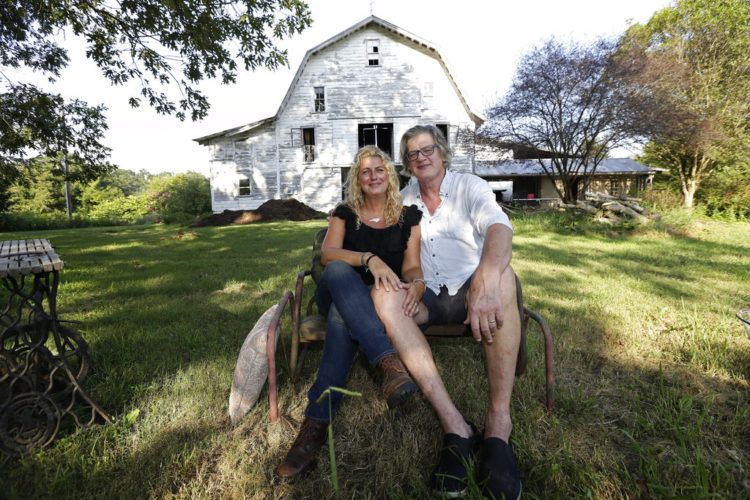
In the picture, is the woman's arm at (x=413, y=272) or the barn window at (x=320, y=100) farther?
the barn window at (x=320, y=100)

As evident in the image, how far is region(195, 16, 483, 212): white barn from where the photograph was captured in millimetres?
19438

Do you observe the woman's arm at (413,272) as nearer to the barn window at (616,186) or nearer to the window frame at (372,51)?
the window frame at (372,51)

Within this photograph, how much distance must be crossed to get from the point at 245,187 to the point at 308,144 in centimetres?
414

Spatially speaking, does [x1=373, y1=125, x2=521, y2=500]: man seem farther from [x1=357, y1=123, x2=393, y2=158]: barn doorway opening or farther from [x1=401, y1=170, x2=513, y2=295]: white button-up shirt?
[x1=357, y1=123, x2=393, y2=158]: barn doorway opening

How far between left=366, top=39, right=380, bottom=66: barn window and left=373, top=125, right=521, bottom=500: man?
62.5 feet

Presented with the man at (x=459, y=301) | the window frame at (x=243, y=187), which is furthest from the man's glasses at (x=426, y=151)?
the window frame at (x=243, y=187)

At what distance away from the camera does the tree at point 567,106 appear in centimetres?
1302

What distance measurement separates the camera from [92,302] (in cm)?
466

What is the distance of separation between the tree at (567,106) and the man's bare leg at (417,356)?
14139 millimetres

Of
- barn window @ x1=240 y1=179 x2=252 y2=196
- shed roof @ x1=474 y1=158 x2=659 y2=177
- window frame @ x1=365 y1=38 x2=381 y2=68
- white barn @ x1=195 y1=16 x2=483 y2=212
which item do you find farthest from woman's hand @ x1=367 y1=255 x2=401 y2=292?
shed roof @ x1=474 y1=158 x2=659 y2=177

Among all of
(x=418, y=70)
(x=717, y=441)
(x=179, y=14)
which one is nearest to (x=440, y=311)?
(x=717, y=441)

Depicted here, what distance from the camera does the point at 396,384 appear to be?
1.81 meters

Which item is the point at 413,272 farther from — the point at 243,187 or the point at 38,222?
the point at 38,222

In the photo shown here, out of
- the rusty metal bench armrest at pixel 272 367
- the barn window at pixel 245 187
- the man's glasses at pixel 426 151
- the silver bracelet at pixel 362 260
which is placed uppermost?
the barn window at pixel 245 187
